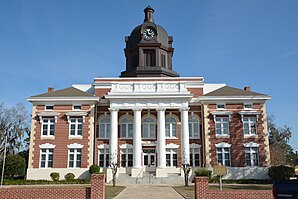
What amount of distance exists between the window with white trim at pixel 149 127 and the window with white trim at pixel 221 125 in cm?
769

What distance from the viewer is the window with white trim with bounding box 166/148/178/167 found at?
37.4m

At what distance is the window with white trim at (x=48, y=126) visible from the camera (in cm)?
3769

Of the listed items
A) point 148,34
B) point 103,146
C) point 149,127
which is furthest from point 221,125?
point 148,34

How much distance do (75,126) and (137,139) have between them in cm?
788

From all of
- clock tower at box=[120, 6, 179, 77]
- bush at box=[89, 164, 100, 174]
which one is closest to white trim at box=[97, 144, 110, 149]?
bush at box=[89, 164, 100, 174]

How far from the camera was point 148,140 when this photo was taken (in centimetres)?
3825

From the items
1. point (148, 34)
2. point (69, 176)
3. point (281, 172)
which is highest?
point (148, 34)

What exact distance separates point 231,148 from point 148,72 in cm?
1497

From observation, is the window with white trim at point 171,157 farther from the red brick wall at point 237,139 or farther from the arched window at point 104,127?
Answer: the arched window at point 104,127

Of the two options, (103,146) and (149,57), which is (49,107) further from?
(149,57)

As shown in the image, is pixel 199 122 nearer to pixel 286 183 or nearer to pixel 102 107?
pixel 102 107

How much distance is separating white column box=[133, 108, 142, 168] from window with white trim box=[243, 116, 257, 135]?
1265 cm

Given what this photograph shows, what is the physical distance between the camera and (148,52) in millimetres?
44781

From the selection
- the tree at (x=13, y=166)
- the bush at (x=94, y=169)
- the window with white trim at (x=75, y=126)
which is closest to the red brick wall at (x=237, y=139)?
the bush at (x=94, y=169)
